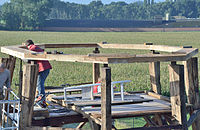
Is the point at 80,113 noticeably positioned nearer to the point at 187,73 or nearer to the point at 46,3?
the point at 187,73

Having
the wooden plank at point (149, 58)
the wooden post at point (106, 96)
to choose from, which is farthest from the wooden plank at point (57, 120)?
the wooden plank at point (149, 58)

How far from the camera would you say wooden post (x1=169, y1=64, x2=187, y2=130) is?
291 inches

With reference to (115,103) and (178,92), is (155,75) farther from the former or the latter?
(178,92)

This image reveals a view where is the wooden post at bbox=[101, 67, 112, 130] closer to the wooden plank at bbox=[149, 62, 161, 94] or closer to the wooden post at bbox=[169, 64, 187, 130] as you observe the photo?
the wooden post at bbox=[169, 64, 187, 130]

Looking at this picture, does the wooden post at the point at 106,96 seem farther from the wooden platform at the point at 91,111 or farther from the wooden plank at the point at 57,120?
the wooden plank at the point at 57,120

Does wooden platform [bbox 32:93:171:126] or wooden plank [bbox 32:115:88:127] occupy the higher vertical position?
wooden platform [bbox 32:93:171:126]

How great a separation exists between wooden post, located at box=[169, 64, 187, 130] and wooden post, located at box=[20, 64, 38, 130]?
2.27 meters

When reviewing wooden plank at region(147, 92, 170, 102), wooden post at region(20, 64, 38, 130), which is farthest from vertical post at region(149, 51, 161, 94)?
wooden post at region(20, 64, 38, 130)

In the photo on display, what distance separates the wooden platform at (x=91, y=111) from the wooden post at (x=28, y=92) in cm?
38

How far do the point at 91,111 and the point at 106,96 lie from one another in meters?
1.22

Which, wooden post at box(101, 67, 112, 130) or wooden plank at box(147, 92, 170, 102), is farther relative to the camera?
wooden plank at box(147, 92, 170, 102)

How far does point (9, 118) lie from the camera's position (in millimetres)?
7992

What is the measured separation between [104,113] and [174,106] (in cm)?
156

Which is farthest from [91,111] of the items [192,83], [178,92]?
[192,83]
